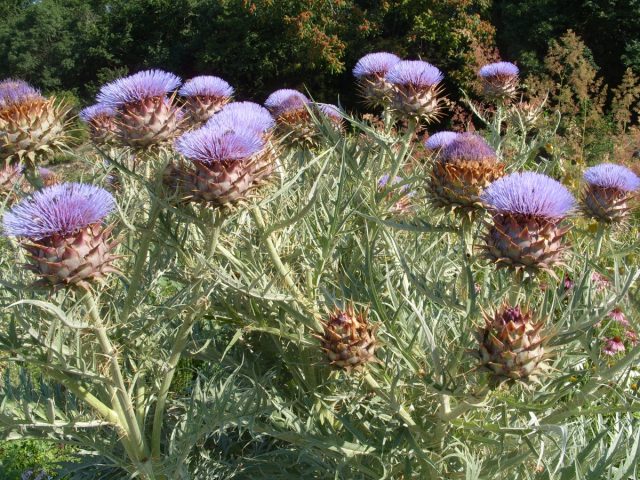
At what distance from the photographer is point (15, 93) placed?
1854mm

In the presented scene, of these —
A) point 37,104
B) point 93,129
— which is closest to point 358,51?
point 93,129

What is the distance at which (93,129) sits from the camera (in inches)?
97.3

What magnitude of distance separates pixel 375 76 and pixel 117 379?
1.62 m

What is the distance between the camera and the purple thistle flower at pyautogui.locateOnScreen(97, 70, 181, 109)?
1806 millimetres

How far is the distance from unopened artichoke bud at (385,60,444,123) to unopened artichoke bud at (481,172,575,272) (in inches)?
30.8

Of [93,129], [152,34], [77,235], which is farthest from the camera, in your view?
[152,34]

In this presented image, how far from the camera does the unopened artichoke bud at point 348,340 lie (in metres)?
1.46

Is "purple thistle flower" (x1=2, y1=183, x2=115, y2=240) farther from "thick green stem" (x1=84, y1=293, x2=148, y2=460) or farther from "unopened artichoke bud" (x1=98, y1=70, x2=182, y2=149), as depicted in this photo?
"unopened artichoke bud" (x1=98, y1=70, x2=182, y2=149)

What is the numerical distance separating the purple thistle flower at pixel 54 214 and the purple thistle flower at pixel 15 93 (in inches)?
19.6

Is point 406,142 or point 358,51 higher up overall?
point 406,142

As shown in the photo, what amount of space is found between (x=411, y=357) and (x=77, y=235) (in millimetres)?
803

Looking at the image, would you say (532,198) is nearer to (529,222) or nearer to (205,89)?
(529,222)

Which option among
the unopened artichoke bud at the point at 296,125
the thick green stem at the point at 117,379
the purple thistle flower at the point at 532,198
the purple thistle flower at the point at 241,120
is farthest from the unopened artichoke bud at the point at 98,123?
the purple thistle flower at the point at 532,198

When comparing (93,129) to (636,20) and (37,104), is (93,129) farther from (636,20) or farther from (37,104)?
(636,20)
